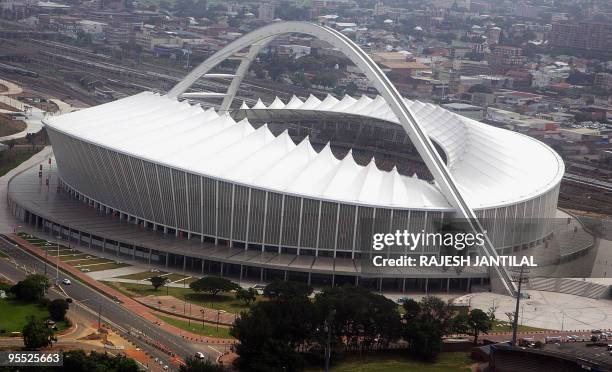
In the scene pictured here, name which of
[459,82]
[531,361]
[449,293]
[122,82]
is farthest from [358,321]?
A: [459,82]

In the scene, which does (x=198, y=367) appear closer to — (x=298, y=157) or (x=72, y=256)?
(x=72, y=256)

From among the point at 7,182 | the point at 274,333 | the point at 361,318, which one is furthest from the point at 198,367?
the point at 7,182

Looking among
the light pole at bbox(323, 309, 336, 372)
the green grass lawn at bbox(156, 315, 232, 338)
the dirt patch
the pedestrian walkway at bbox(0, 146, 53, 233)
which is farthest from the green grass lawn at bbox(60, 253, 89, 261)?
the dirt patch

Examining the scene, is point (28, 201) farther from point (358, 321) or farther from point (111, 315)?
point (358, 321)

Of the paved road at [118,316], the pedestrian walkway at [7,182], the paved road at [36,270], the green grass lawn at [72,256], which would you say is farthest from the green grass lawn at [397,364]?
the pedestrian walkway at [7,182]

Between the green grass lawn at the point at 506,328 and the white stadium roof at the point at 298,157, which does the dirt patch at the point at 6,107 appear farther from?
the green grass lawn at the point at 506,328

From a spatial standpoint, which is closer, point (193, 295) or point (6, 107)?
point (193, 295)

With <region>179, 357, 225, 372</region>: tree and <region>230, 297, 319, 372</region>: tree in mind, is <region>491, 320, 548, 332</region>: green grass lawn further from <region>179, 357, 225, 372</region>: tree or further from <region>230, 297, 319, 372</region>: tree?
<region>179, 357, 225, 372</region>: tree
